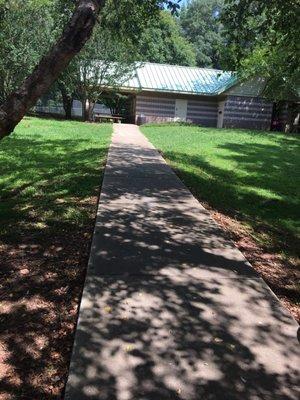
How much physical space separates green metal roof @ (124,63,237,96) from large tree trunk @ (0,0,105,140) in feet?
86.0

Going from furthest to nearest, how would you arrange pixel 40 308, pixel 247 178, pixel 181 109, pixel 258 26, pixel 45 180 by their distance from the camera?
pixel 181 109 → pixel 247 178 → pixel 45 180 → pixel 258 26 → pixel 40 308

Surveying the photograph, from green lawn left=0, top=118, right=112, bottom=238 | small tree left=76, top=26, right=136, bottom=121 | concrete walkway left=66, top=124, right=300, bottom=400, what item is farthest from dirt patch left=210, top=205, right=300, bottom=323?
small tree left=76, top=26, right=136, bottom=121

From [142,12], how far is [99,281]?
22.5 feet

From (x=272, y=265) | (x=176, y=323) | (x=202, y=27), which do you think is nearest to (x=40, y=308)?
(x=176, y=323)

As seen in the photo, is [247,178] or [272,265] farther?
[247,178]

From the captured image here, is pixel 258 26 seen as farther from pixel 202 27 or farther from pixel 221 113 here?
pixel 202 27

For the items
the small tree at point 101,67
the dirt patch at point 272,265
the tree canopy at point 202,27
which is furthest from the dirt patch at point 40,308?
the tree canopy at point 202,27

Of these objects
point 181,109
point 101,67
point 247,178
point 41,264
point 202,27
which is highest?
point 202,27

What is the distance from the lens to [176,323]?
388 cm

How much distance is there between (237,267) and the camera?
16.9 feet

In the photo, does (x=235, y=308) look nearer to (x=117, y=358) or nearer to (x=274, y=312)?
(x=274, y=312)

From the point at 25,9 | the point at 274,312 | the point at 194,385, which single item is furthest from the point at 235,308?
the point at 25,9

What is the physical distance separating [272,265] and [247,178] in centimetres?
579

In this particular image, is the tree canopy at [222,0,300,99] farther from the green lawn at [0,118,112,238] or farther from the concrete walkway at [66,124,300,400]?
the concrete walkway at [66,124,300,400]
